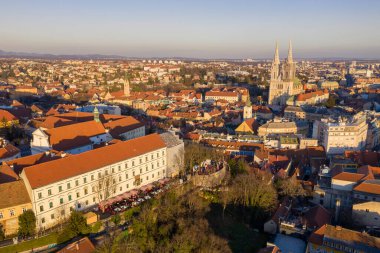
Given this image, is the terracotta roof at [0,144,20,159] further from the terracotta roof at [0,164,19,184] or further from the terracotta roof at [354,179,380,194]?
the terracotta roof at [354,179,380,194]

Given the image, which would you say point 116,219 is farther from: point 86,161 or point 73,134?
point 73,134

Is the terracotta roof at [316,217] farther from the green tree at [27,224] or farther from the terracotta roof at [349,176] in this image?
the green tree at [27,224]

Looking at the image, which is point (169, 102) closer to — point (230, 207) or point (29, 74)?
point (230, 207)

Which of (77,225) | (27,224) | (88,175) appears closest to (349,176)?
(88,175)

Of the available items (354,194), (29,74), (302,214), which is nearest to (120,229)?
(302,214)

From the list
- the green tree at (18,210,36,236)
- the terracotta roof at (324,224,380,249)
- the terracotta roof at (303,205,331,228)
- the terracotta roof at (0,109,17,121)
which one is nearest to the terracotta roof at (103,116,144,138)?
the terracotta roof at (0,109,17,121)

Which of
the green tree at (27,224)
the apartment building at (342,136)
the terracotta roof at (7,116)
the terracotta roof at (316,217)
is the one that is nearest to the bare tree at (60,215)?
the green tree at (27,224)
